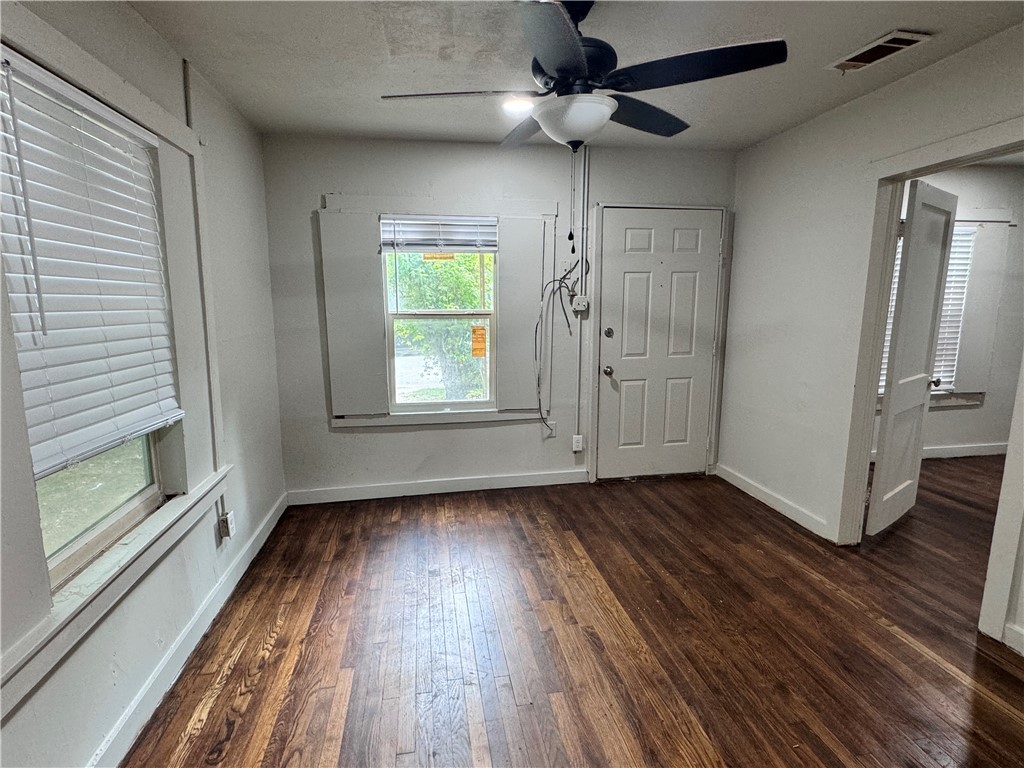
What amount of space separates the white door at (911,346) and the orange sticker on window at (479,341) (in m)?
2.40

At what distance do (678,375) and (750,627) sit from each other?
197cm

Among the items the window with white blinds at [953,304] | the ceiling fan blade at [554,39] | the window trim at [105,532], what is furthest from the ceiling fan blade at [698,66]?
the window with white blinds at [953,304]

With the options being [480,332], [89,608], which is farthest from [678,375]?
[89,608]

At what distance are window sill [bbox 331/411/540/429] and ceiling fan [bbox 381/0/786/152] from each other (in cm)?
208

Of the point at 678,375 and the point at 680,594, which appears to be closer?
the point at 680,594

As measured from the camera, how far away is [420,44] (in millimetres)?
1884

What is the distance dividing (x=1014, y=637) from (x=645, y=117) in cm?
250

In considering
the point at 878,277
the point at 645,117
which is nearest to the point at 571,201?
the point at 645,117

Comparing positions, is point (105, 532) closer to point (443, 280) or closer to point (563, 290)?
point (443, 280)

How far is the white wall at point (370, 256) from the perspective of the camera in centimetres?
303

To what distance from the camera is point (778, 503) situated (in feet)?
10.3

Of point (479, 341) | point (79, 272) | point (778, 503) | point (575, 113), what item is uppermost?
point (575, 113)

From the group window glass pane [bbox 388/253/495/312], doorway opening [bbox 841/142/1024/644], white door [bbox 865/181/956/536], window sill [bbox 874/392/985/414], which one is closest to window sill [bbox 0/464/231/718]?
window glass pane [bbox 388/253/495/312]

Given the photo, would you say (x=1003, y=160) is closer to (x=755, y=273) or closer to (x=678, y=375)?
(x=755, y=273)
